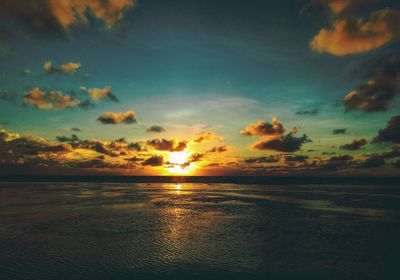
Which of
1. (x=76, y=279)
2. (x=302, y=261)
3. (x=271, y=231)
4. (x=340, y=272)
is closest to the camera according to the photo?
(x=76, y=279)

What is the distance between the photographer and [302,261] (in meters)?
12.8

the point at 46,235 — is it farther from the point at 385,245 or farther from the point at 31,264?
the point at 385,245

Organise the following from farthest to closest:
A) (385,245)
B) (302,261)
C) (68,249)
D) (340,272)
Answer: (385,245) → (68,249) → (302,261) → (340,272)

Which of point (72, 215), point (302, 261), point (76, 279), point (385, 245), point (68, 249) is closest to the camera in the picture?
point (76, 279)

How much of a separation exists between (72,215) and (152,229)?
8.94 m

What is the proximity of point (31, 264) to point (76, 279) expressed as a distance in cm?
279

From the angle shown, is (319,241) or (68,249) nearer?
(68,249)

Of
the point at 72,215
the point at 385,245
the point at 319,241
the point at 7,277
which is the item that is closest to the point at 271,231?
the point at 319,241

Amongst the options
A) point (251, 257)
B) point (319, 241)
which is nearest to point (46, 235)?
point (251, 257)

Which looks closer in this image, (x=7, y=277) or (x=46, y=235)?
(x=7, y=277)

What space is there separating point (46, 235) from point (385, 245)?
57.3 ft

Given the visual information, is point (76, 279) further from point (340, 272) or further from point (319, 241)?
point (319, 241)

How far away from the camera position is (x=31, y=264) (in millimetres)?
12055

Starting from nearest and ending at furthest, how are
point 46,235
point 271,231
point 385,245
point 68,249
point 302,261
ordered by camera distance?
point 302,261 < point 68,249 < point 385,245 < point 46,235 < point 271,231
